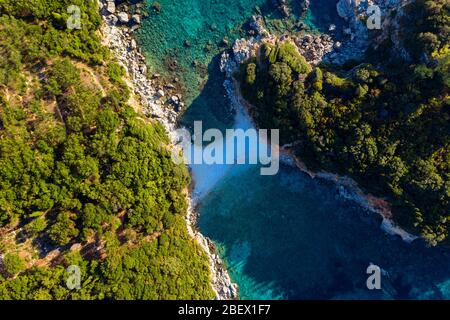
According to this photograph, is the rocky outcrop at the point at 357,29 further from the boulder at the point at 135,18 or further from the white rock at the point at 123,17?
the white rock at the point at 123,17

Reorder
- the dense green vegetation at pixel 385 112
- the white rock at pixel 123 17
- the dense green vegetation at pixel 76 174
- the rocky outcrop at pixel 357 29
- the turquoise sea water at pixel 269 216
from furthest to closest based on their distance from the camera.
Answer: the turquoise sea water at pixel 269 216
the white rock at pixel 123 17
the rocky outcrop at pixel 357 29
the dense green vegetation at pixel 385 112
the dense green vegetation at pixel 76 174

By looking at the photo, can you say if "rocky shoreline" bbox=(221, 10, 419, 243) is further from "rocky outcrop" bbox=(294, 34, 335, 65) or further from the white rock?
the white rock

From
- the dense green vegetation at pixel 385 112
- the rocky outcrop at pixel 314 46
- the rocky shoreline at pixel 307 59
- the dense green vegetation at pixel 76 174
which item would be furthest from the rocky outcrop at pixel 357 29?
the dense green vegetation at pixel 76 174

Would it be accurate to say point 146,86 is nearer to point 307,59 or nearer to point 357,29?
point 307,59

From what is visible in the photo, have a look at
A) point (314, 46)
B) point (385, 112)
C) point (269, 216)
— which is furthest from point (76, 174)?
point (385, 112)

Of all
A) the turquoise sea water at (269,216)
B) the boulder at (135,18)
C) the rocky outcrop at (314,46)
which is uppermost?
the boulder at (135,18)

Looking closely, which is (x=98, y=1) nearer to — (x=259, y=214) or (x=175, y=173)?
(x=175, y=173)
